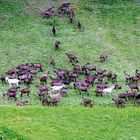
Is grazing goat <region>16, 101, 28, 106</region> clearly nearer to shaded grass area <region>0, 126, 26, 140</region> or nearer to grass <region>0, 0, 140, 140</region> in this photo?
grass <region>0, 0, 140, 140</region>

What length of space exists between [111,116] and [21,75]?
1741 cm

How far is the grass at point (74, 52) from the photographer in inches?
1414

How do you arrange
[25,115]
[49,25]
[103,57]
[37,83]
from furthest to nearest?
[49,25], [103,57], [37,83], [25,115]

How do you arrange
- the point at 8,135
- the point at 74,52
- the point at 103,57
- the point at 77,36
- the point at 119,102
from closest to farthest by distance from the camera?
the point at 8,135
the point at 119,102
the point at 103,57
the point at 74,52
the point at 77,36

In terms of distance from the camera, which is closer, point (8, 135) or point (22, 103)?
point (8, 135)

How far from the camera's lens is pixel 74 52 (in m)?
61.8

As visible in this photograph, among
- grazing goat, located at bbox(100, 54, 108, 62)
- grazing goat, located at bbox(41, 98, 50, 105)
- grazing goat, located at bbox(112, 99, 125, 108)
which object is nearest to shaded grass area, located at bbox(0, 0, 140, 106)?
grazing goat, located at bbox(100, 54, 108, 62)

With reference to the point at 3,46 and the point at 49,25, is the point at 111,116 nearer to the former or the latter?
the point at 3,46

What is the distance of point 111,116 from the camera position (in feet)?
126

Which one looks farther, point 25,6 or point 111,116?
point 25,6

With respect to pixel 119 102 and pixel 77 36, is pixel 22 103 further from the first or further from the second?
pixel 77 36

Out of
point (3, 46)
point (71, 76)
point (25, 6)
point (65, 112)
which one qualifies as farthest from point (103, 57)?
point (65, 112)

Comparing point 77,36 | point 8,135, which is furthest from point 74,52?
point 8,135

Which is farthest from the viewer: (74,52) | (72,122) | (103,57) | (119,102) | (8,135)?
(74,52)
